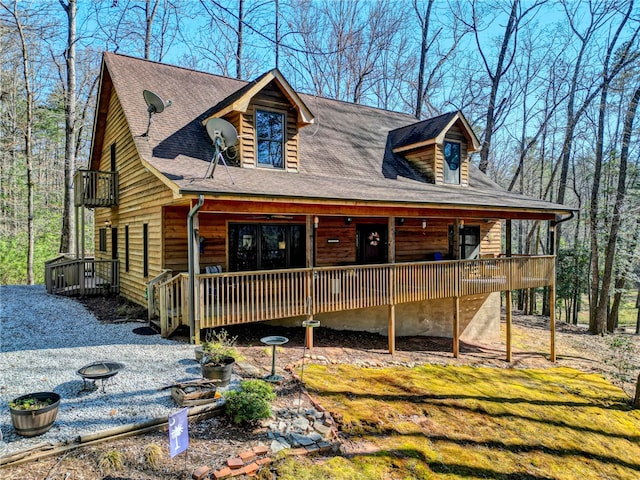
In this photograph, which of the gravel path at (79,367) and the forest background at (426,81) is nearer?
the gravel path at (79,367)

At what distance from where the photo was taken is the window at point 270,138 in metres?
11.1

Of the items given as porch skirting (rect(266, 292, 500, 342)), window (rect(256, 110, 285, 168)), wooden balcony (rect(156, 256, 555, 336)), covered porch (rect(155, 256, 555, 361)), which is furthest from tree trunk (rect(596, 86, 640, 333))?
window (rect(256, 110, 285, 168))

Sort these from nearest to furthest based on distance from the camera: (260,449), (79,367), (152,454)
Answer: (152,454) → (260,449) → (79,367)

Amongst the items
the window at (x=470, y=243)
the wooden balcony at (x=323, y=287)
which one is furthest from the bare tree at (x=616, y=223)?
the wooden balcony at (x=323, y=287)

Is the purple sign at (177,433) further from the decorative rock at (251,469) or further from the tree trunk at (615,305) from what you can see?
the tree trunk at (615,305)

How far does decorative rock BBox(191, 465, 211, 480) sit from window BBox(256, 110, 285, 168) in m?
8.31

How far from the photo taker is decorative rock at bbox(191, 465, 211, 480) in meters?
3.90

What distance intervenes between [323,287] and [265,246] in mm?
2693

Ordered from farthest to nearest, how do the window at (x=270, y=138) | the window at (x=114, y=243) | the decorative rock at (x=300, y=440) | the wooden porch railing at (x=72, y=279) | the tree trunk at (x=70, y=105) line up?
the tree trunk at (x=70, y=105) < the window at (x=114, y=243) < the wooden porch railing at (x=72, y=279) < the window at (x=270, y=138) < the decorative rock at (x=300, y=440)

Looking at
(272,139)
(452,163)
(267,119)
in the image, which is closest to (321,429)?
(272,139)

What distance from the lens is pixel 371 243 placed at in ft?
44.0

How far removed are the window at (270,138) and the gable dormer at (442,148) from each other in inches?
230

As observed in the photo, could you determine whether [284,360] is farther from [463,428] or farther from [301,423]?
[463,428]

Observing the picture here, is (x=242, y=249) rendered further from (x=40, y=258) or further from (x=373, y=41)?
(x=373, y=41)
